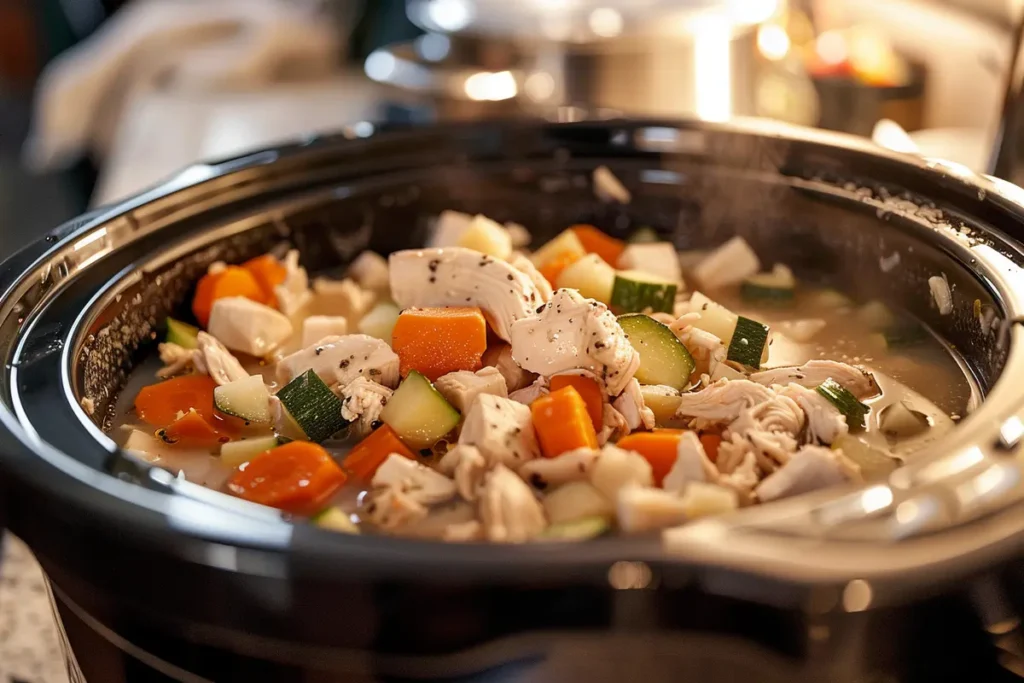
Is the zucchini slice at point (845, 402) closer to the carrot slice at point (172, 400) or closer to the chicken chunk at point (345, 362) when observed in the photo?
the chicken chunk at point (345, 362)

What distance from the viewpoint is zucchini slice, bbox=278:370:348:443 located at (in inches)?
52.3

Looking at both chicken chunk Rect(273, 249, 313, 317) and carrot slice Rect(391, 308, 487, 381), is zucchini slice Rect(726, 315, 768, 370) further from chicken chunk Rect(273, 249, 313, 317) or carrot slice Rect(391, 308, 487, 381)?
chicken chunk Rect(273, 249, 313, 317)

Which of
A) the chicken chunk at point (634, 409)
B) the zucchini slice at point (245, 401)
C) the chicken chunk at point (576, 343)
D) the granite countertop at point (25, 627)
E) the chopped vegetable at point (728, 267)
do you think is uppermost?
the chicken chunk at point (576, 343)

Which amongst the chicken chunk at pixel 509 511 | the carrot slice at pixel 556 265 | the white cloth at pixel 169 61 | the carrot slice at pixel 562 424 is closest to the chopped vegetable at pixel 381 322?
the carrot slice at pixel 556 265

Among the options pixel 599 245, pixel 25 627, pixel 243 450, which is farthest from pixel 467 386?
pixel 25 627

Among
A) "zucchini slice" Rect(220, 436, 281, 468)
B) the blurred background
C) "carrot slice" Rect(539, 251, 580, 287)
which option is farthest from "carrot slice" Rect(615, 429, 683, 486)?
the blurred background

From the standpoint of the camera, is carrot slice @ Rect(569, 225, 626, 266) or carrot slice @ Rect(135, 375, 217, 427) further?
carrot slice @ Rect(569, 225, 626, 266)

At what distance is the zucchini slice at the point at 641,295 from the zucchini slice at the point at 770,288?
0.23 m

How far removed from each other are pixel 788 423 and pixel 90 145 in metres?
3.71

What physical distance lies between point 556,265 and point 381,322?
320mm

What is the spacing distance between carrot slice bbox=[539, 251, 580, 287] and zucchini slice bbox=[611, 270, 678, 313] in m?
0.12

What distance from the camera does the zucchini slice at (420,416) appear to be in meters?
1.29

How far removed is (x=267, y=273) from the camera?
178 cm

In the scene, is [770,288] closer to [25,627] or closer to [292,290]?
[292,290]
